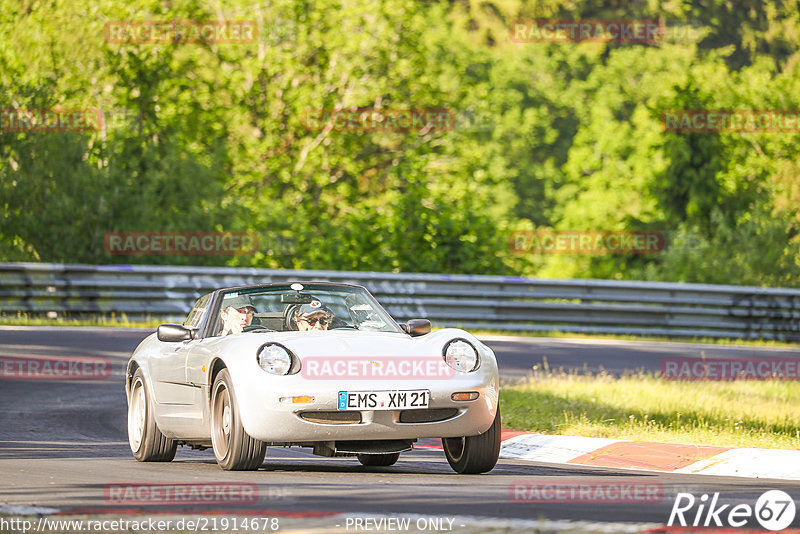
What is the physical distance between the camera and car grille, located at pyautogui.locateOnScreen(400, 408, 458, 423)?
8.19 metres

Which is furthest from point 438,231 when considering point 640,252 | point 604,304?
point 640,252

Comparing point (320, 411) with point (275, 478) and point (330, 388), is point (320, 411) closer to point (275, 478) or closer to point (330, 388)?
point (330, 388)

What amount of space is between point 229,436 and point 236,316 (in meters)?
1.13

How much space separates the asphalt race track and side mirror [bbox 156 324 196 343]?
2.88ft

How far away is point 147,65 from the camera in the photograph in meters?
30.2

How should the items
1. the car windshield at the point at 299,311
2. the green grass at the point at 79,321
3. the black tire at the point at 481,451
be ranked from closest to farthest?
the black tire at the point at 481,451 < the car windshield at the point at 299,311 < the green grass at the point at 79,321

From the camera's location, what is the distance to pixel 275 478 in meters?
7.98

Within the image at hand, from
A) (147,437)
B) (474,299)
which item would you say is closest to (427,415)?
(147,437)

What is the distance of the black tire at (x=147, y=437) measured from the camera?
972 cm

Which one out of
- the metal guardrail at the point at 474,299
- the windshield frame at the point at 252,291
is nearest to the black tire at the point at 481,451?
the windshield frame at the point at 252,291

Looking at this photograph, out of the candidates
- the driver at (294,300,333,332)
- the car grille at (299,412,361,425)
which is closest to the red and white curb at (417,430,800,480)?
the driver at (294,300,333,332)

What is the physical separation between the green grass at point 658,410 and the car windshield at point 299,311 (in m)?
2.59

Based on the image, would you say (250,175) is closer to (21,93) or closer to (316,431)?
(21,93)

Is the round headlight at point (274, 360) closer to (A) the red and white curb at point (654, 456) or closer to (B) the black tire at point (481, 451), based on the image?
(B) the black tire at point (481, 451)
